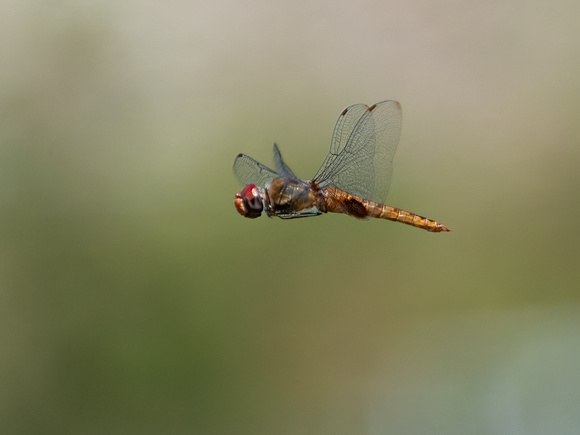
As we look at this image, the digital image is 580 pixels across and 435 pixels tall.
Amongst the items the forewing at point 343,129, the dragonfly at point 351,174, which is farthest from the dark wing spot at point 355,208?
the forewing at point 343,129

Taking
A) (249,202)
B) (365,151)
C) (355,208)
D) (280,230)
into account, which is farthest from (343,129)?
(280,230)

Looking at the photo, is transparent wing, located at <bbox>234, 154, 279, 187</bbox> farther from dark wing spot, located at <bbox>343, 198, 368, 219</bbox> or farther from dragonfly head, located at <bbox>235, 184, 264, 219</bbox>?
dark wing spot, located at <bbox>343, 198, 368, 219</bbox>

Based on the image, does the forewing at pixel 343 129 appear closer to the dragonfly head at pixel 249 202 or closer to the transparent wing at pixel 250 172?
the transparent wing at pixel 250 172

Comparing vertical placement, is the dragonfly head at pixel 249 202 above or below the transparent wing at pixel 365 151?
below

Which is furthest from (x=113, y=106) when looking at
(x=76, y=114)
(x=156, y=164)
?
(x=156, y=164)

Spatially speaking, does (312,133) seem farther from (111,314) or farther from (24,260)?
(24,260)
